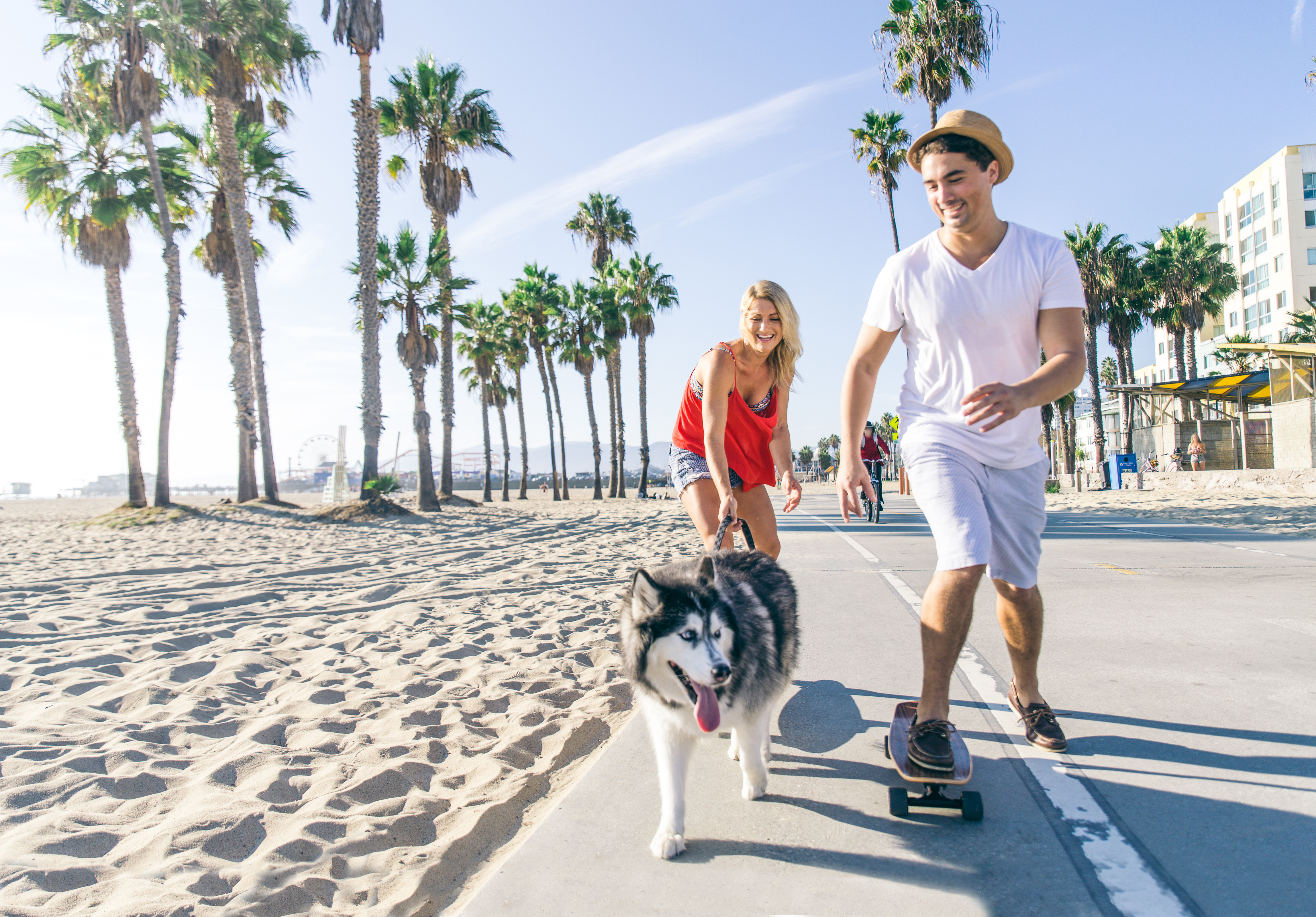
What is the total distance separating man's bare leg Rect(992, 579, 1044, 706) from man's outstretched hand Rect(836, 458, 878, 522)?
64cm

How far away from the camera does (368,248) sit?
21.4 m

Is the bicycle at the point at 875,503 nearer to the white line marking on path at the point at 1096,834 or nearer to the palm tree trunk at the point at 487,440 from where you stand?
the white line marking on path at the point at 1096,834

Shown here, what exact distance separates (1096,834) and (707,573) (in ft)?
4.92

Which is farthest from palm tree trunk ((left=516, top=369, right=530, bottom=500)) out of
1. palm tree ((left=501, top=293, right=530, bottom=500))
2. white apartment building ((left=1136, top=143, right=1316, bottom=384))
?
white apartment building ((left=1136, top=143, right=1316, bottom=384))

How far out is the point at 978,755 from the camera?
3100mm

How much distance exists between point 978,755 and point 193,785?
3.23 meters

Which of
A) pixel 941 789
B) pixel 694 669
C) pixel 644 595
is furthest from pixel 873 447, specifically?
pixel 694 669

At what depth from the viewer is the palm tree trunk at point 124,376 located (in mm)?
22141

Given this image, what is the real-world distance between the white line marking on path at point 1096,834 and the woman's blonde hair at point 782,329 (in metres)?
2.04

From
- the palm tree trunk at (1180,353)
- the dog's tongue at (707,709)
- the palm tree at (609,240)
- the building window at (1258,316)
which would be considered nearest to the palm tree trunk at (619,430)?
the palm tree at (609,240)

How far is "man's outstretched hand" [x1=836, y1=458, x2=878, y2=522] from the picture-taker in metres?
3.23

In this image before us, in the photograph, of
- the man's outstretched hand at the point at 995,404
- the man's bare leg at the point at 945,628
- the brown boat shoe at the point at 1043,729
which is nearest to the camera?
the man's outstretched hand at the point at 995,404

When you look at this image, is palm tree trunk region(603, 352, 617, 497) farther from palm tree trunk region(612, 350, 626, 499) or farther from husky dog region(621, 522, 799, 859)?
husky dog region(621, 522, 799, 859)

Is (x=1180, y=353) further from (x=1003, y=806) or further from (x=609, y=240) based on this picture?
(x=1003, y=806)
